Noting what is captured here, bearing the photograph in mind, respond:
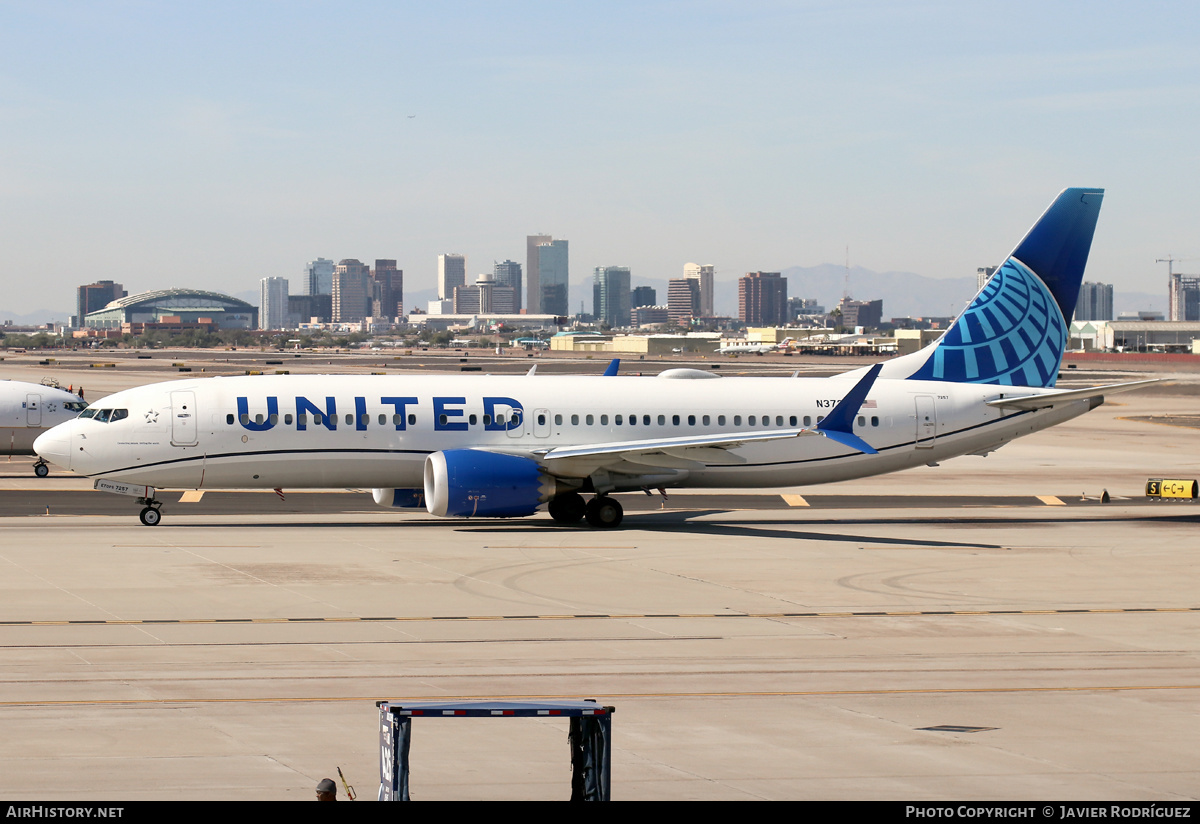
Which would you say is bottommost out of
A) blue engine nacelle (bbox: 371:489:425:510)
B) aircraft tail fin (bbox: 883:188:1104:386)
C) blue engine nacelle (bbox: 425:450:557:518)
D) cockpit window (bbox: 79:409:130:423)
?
blue engine nacelle (bbox: 371:489:425:510)

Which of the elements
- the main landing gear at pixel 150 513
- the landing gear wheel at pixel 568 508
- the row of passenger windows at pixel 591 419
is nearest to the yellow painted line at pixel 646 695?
the row of passenger windows at pixel 591 419

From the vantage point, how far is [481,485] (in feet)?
124

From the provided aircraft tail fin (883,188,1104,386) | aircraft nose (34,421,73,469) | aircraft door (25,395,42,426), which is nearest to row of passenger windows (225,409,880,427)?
aircraft nose (34,421,73,469)

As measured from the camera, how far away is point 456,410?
131 ft

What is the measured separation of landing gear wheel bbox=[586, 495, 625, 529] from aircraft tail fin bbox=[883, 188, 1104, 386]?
10582mm

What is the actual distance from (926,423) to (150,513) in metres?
23.2

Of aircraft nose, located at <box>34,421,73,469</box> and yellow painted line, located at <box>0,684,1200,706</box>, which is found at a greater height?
aircraft nose, located at <box>34,421,73,469</box>

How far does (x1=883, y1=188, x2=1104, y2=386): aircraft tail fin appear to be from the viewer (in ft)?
146

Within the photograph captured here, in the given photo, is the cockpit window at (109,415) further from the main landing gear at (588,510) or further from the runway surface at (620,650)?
the main landing gear at (588,510)

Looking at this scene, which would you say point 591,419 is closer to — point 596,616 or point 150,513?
point 150,513

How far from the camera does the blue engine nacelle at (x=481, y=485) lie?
37.4 metres

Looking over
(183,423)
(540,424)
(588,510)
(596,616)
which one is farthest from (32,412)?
(596,616)

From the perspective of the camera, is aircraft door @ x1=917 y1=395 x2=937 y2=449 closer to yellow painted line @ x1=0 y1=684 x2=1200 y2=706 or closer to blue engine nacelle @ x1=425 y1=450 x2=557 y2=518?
blue engine nacelle @ x1=425 y1=450 x2=557 y2=518

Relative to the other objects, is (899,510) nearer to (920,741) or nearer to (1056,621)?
(1056,621)
